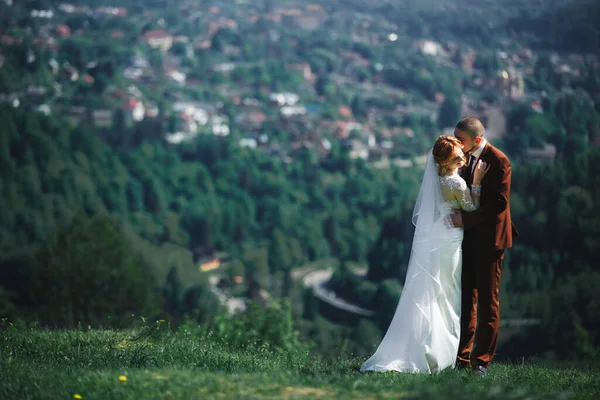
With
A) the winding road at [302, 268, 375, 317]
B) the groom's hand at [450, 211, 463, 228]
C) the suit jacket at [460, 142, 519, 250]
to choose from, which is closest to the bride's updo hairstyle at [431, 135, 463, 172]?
the suit jacket at [460, 142, 519, 250]

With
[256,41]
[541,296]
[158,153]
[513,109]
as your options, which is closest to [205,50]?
[256,41]

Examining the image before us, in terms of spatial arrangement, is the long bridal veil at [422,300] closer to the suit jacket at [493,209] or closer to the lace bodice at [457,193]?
the lace bodice at [457,193]

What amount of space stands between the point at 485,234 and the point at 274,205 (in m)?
66.0

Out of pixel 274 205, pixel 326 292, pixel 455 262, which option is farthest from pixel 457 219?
pixel 274 205

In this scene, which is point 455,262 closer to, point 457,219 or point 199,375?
point 457,219

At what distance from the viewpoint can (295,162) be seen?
81.2 m

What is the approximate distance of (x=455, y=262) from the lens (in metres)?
6.82

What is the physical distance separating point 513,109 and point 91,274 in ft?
100

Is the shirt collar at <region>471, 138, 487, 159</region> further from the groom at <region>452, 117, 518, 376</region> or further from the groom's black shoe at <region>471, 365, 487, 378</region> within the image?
the groom's black shoe at <region>471, 365, 487, 378</region>

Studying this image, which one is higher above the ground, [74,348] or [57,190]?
[74,348]

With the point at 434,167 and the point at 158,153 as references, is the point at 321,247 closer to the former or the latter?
the point at 158,153

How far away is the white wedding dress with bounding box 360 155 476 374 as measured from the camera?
6746 mm

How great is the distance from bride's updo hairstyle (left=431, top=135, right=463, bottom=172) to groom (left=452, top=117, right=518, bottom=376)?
0.30 feet

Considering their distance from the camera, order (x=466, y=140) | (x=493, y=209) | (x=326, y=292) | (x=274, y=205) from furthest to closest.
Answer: (x=274, y=205) → (x=326, y=292) → (x=466, y=140) → (x=493, y=209)
